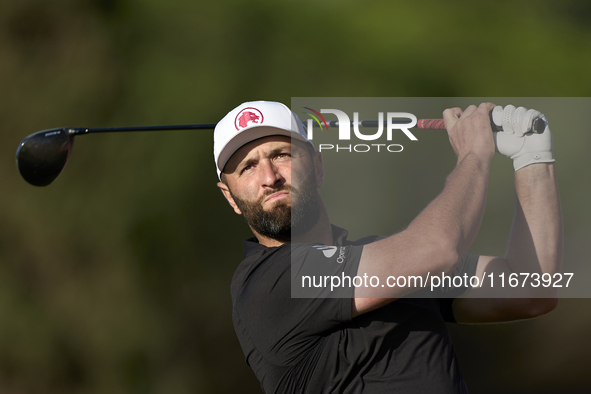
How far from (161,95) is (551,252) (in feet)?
5.24

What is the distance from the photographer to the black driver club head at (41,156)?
1562 mm

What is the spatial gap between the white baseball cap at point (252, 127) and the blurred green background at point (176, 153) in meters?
0.76

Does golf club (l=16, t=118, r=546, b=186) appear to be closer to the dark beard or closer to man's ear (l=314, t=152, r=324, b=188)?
man's ear (l=314, t=152, r=324, b=188)

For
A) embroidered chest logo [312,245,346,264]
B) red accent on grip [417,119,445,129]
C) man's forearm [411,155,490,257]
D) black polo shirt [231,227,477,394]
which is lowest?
black polo shirt [231,227,477,394]

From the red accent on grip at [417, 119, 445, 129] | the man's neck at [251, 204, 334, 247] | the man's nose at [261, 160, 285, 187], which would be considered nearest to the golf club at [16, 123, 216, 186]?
the man's nose at [261, 160, 285, 187]

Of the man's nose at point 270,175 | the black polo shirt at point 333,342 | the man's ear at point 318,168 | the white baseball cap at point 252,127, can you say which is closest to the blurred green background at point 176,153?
the man's ear at point 318,168

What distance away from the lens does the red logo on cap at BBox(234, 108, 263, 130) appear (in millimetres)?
1504

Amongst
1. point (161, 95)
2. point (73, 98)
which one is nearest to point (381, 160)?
point (161, 95)

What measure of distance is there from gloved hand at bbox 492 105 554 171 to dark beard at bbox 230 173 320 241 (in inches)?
18.9

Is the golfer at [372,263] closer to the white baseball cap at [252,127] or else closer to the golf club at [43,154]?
the white baseball cap at [252,127]

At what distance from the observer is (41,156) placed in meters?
1.58

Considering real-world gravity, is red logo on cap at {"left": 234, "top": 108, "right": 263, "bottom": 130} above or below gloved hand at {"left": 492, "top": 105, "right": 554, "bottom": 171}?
above

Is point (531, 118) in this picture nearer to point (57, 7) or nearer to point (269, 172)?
point (269, 172)

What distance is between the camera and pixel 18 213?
7.88ft
